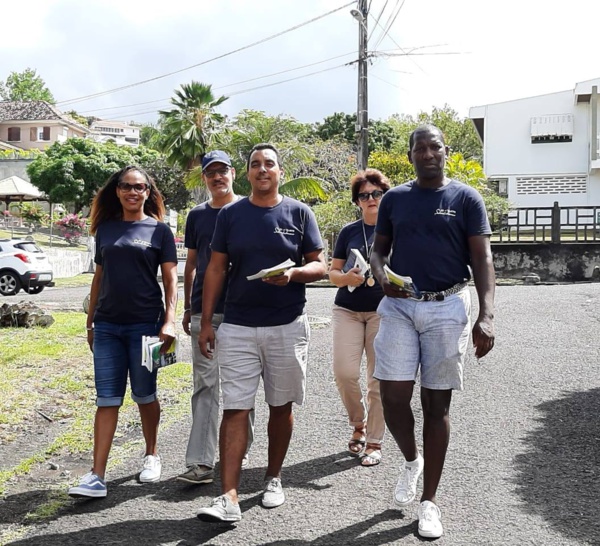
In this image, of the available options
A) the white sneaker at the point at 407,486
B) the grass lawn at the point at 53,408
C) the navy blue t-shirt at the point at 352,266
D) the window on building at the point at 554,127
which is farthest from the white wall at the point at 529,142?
the white sneaker at the point at 407,486

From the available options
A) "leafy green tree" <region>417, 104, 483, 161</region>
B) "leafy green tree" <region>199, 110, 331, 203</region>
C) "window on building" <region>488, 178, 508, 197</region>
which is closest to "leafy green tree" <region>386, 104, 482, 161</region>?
"leafy green tree" <region>417, 104, 483, 161</region>

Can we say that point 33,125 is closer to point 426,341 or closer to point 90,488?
point 90,488

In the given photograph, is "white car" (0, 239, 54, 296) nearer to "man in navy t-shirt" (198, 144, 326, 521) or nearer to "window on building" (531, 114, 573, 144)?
"man in navy t-shirt" (198, 144, 326, 521)

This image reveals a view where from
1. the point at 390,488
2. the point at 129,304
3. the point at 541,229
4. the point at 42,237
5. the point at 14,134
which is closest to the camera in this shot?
the point at 390,488

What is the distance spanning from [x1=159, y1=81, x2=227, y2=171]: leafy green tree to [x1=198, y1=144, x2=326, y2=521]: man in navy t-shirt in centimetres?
2653

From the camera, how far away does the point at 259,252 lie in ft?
15.2

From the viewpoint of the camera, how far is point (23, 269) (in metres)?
21.9

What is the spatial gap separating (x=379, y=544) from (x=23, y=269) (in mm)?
19415

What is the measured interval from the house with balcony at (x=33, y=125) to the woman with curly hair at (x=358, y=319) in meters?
83.6

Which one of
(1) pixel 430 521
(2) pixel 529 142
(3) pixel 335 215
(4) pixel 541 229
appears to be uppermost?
(2) pixel 529 142

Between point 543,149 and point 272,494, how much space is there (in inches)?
1277

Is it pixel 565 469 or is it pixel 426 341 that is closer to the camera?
pixel 426 341

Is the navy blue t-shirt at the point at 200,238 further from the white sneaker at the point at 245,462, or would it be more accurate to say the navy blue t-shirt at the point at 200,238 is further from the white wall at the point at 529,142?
the white wall at the point at 529,142

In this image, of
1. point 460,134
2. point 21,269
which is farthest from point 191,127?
point 460,134
